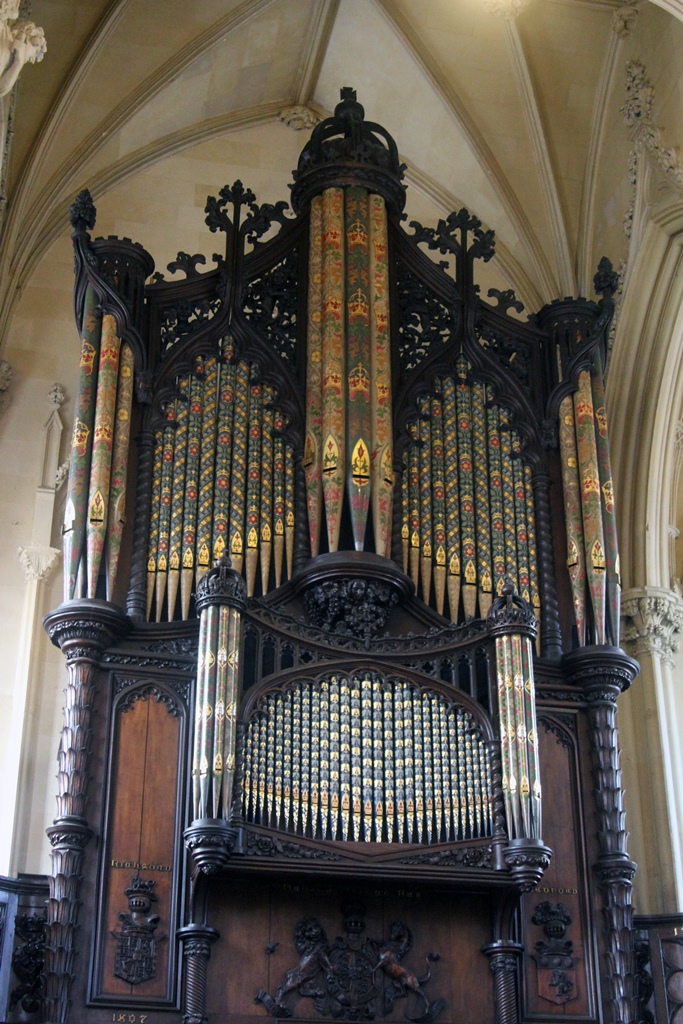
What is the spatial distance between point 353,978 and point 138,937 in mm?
1574

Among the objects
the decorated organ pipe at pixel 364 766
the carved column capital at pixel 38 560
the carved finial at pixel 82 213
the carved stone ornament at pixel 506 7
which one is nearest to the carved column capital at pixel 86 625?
the decorated organ pipe at pixel 364 766

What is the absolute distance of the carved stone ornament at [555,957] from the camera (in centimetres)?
1177

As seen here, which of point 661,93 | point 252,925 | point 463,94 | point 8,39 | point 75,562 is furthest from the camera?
point 463,94

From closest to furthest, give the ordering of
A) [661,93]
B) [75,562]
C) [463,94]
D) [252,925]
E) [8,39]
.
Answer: [8,39], [252,925], [75,562], [661,93], [463,94]

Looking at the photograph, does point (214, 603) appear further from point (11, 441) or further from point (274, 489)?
point (11, 441)

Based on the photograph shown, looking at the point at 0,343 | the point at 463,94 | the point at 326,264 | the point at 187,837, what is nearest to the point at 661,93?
the point at 463,94

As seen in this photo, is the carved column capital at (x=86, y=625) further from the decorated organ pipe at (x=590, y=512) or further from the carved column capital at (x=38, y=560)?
the decorated organ pipe at (x=590, y=512)

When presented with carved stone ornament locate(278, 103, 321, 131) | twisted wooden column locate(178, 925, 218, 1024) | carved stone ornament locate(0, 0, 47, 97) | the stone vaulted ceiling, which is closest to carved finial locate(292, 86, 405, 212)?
the stone vaulted ceiling

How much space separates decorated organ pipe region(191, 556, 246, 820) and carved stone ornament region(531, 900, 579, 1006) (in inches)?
92.8

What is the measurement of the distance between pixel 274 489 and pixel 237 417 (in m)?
0.74

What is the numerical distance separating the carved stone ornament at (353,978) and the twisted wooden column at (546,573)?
2732mm

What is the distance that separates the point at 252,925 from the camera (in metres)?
11.6

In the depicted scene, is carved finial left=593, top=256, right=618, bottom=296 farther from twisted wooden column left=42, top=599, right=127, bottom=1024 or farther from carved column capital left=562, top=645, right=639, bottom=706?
twisted wooden column left=42, top=599, right=127, bottom=1024

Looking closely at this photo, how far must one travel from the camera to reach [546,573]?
1330cm
